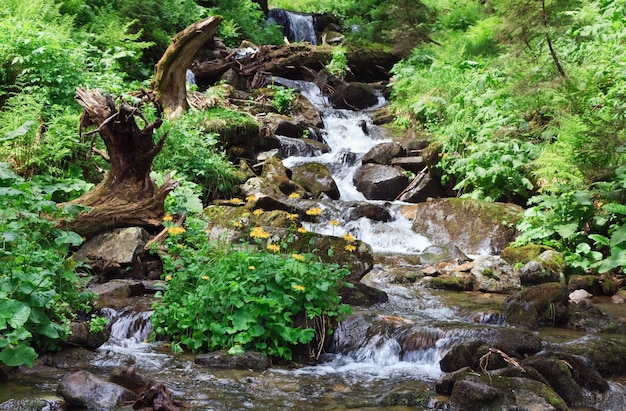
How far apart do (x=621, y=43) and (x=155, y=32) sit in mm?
11627

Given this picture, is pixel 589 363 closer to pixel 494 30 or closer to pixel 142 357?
pixel 142 357

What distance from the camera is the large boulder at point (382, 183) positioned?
13.3 metres

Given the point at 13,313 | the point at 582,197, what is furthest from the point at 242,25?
the point at 13,313

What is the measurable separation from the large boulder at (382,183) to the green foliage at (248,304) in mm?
7752

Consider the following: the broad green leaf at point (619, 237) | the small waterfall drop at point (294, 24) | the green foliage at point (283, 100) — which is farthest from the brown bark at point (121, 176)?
the small waterfall drop at point (294, 24)

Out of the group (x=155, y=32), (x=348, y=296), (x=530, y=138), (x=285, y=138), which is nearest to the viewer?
(x=348, y=296)

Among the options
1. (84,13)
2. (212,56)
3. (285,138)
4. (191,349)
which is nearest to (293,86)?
(212,56)

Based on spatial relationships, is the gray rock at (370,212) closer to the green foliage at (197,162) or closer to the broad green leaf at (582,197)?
the green foliage at (197,162)

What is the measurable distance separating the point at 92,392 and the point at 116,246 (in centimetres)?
393

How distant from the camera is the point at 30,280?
170 inches

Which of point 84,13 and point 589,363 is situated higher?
point 84,13

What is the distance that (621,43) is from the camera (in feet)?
40.3

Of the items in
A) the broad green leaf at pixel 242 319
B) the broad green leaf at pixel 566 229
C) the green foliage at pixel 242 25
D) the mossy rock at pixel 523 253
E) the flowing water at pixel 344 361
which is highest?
the green foliage at pixel 242 25

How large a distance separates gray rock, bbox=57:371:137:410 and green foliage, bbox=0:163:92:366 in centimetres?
31
